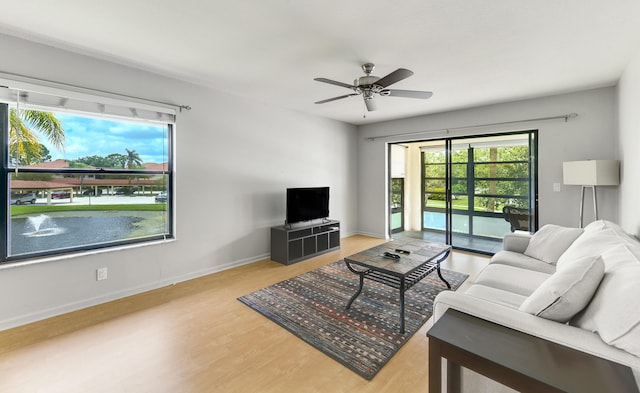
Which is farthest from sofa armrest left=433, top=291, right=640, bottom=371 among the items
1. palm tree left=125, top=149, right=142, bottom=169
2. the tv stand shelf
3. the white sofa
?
palm tree left=125, top=149, right=142, bottom=169

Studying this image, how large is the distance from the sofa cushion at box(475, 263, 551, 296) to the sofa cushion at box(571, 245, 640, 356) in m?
0.71

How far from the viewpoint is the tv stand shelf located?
419cm

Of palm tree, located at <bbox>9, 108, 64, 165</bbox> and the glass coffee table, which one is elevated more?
palm tree, located at <bbox>9, 108, 64, 165</bbox>

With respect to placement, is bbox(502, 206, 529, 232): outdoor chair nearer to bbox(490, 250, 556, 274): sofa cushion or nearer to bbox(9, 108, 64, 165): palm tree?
bbox(490, 250, 556, 274): sofa cushion

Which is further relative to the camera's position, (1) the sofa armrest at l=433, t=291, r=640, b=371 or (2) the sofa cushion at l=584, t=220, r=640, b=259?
(2) the sofa cushion at l=584, t=220, r=640, b=259

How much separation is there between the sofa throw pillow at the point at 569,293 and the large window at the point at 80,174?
3674 millimetres

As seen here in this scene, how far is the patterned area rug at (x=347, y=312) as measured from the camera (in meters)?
2.11

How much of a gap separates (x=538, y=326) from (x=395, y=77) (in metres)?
2.06

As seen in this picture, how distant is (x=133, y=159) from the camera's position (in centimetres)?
319

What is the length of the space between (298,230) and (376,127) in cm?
302

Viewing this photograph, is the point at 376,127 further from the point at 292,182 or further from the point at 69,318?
the point at 69,318

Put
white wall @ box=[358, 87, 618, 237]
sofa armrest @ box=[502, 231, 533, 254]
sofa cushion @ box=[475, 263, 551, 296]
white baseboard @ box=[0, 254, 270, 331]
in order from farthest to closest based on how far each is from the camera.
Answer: white wall @ box=[358, 87, 618, 237], sofa armrest @ box=[502, 231, 533, 254], white baseboard @ box=[0, 254, 270, 331], sofa cushion @ box=[475, 263, 551, 296]

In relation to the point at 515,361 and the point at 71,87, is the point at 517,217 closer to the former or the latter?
the point at 515,361

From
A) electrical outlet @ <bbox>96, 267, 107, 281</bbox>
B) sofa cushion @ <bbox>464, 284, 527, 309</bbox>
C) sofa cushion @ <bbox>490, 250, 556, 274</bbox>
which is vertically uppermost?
sofa cushion @ <bbox>490, 250, 556, 274</bbox>
